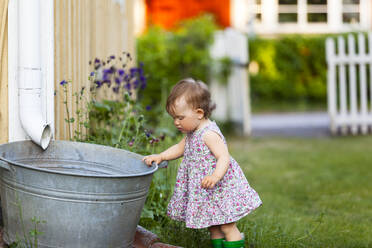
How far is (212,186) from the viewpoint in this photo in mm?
2395

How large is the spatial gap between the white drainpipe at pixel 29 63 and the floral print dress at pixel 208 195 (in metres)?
0.75

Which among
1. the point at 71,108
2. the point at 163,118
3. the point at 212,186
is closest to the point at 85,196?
the point at 212,186

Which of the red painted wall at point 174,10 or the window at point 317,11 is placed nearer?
the window at point 317,11

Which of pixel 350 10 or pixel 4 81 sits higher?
pixel 350 10

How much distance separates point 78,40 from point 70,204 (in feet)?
5.54

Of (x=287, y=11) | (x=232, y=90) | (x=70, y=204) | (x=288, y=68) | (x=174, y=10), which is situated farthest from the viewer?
(x=174, y=10)

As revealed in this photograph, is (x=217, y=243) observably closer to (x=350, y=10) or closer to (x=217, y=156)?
(x=217, y=156)

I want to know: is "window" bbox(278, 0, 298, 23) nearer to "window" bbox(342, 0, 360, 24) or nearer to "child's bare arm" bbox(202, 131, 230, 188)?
"window" bbox(342, 0, 360, 24)

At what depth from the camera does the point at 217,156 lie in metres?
2.50

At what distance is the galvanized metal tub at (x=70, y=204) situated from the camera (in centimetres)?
202

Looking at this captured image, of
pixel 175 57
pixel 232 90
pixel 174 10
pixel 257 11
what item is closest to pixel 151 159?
pixel 175 57

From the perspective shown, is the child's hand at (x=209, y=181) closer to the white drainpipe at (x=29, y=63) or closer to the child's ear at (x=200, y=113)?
the child's ear at (x=200, y=113)

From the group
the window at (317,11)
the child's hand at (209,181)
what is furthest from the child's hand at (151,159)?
the window at (317,11)

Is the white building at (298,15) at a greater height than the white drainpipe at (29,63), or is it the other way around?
the white building at (298,15)
